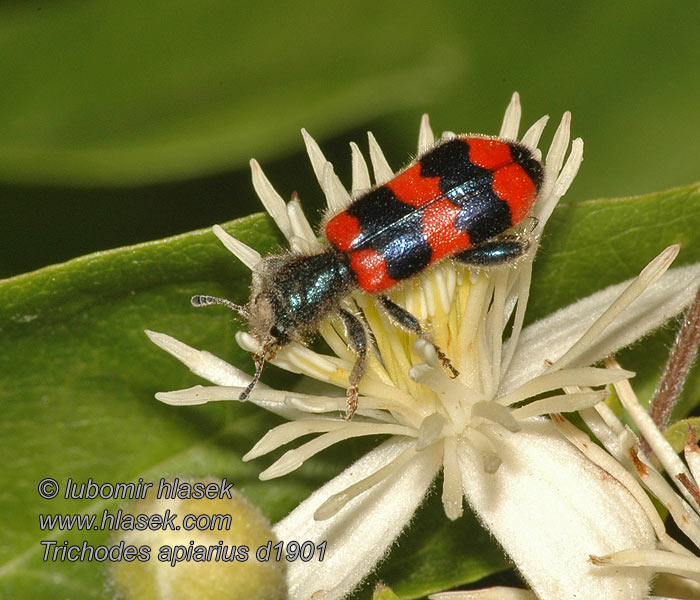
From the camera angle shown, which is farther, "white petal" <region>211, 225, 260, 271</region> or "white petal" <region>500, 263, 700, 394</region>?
"white petal" <region>211, 225, 260, 271</region>

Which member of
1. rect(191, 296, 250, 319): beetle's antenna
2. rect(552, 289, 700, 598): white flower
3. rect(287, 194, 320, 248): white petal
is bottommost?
rect(552, 289, 700, 598): white flower

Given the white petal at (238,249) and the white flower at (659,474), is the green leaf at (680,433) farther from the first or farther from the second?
the white petal at (238,249)

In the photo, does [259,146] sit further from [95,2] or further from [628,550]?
[628,550]

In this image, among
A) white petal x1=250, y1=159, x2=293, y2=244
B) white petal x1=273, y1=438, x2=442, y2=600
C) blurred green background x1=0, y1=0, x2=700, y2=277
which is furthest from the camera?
blurred green background x1=0, y1=0, x2=700, y2=277

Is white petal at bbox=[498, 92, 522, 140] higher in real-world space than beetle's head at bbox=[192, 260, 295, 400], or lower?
higher

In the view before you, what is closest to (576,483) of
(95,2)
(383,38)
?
(383,38)

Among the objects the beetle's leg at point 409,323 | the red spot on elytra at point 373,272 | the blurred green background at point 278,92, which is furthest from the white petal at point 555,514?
the blurred green background at point 278,92

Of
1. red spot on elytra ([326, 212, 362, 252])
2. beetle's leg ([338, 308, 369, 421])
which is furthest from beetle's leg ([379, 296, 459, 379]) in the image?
red spot on elytra ([326, 212, 362, 252])

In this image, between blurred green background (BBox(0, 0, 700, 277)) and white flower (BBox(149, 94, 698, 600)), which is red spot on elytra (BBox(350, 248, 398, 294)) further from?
blurred green background (BBox(0, 0, 700, 277))
